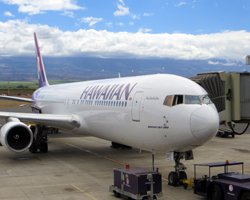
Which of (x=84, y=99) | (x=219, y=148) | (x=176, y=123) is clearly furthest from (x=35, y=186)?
(x=219, y=148)

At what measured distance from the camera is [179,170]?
14.6 metres

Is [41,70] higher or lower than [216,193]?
higher

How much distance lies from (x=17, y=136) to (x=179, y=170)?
344 inches

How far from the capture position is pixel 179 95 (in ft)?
46.3

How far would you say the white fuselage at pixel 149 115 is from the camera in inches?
528

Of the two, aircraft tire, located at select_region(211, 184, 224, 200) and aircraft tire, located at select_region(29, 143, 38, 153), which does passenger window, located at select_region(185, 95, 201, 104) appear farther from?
aircraft tire, located at select_region(29, 143, 38, 153)

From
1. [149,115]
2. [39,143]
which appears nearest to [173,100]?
[149,115]

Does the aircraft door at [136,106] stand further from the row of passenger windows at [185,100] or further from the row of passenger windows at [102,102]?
the row of passenger windows at [185,100]

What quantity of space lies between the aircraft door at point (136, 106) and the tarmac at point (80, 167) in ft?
8.12

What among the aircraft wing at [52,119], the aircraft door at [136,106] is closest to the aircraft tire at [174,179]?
the aircraft door at [136,106]

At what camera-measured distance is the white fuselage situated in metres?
13.4

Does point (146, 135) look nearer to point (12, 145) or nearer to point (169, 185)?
point (169, 185)

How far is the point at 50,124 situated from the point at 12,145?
2820mm

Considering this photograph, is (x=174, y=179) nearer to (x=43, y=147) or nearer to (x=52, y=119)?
(x=52, y=119)
